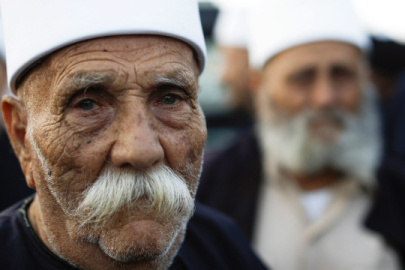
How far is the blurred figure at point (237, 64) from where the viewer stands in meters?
6.14

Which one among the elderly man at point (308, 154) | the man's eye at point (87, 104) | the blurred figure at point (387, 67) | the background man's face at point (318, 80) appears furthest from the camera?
the blurred figure at point (387, 67)

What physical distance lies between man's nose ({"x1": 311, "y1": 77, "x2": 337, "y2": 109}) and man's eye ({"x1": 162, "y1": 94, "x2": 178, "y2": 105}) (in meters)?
2.62

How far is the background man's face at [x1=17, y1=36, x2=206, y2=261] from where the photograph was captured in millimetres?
1819

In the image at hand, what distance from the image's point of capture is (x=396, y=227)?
13.2 feet

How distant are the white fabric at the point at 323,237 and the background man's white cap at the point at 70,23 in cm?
262

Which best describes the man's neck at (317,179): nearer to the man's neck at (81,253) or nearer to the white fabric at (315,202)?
the white fabric at (315,202)

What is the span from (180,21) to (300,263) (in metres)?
2.72

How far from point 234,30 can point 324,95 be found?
2.38 m

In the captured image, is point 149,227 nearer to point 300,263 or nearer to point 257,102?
point 300,263

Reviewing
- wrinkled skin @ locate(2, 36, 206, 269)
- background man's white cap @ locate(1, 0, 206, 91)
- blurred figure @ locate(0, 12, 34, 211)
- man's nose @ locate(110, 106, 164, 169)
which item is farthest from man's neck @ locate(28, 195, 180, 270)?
blurred figure @ locate(0, 12, 34, 211)

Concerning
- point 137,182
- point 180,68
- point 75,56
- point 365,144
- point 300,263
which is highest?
point 75,56

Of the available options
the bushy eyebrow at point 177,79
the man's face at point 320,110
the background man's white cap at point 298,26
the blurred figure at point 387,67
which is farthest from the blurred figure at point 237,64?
the bushy eyebrow at point 177,79

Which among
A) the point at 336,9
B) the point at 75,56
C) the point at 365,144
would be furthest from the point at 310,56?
the point at 75,56

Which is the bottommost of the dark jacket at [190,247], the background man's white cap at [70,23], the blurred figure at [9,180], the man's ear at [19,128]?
the blurred figure at [9,180]
